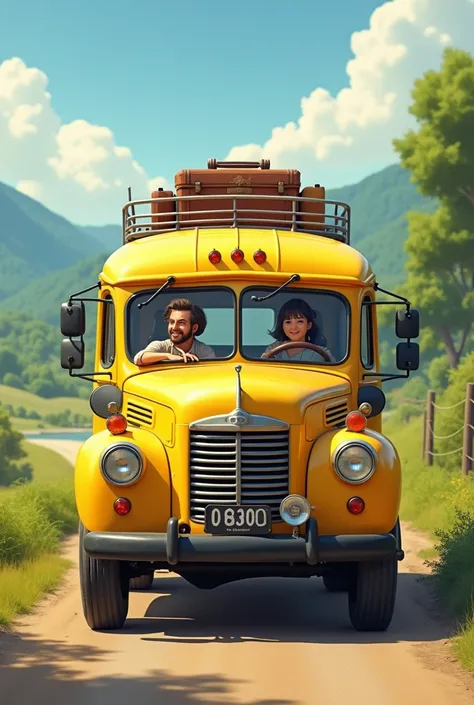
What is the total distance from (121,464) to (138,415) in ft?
2.43

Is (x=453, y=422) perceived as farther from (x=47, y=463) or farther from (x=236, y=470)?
(x=47, y=463)

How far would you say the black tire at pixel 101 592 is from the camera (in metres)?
9.60

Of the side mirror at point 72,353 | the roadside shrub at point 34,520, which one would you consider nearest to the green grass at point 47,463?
the roadside shrub at point 34,520

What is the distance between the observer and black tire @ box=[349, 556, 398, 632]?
9.66 meters

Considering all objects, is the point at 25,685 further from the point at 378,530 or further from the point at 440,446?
the point at 440,446

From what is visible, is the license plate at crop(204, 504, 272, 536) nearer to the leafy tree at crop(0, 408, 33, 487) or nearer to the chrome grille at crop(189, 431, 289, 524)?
the chrome grille at crop(189, 431, 289, 524)

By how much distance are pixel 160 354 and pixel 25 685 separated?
3233 millimetres

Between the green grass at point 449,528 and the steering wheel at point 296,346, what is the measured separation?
2225mm

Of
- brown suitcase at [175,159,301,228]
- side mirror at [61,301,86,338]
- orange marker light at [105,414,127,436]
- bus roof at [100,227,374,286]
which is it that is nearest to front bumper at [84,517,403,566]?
orange marker light at [105,414,127,436]

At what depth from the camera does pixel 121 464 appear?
9273 mm

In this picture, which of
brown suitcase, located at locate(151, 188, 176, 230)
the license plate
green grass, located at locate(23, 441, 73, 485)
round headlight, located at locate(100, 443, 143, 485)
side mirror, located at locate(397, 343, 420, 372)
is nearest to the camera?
the license plate

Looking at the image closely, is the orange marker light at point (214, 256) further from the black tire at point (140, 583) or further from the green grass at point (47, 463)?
the green grass at point (47, 463)

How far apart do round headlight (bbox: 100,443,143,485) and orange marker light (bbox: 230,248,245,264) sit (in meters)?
2.03

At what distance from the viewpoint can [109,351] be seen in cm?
1087
